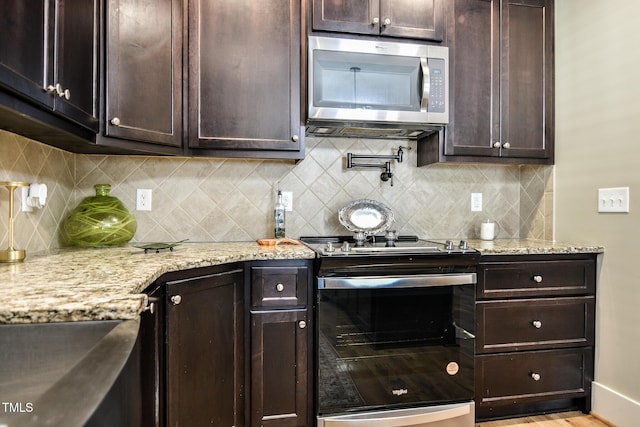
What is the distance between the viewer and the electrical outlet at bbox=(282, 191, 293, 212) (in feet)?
7.41

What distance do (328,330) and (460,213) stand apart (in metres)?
1.30

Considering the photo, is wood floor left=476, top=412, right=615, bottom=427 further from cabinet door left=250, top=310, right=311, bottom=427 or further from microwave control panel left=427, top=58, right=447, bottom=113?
microwave control panel left=427, top=58, right=447, bottom=113

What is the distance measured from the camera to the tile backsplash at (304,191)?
209 centimetres

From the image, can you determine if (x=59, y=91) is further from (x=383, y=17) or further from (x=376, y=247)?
(x=383, y=17)

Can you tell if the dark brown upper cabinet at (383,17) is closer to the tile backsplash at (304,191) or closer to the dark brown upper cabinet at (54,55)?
the tile backsplash at (304,191)

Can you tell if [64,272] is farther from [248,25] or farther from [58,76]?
[248,25]

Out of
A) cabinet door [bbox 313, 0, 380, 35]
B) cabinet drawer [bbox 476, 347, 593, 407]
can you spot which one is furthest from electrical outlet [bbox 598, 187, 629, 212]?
cabinet door [bbox 313, 0, 380, 35]

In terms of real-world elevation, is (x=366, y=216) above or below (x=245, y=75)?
below

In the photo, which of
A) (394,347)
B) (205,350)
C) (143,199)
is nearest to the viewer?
(205,350)

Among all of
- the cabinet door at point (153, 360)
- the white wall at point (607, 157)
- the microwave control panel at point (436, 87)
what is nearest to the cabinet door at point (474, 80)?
the microwave control panel at point (436, 87)

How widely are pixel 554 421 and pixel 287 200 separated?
1884mm

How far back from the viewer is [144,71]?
1677mm

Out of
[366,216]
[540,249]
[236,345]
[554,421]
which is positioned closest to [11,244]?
[236,345]

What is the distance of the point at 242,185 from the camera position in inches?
87.5
